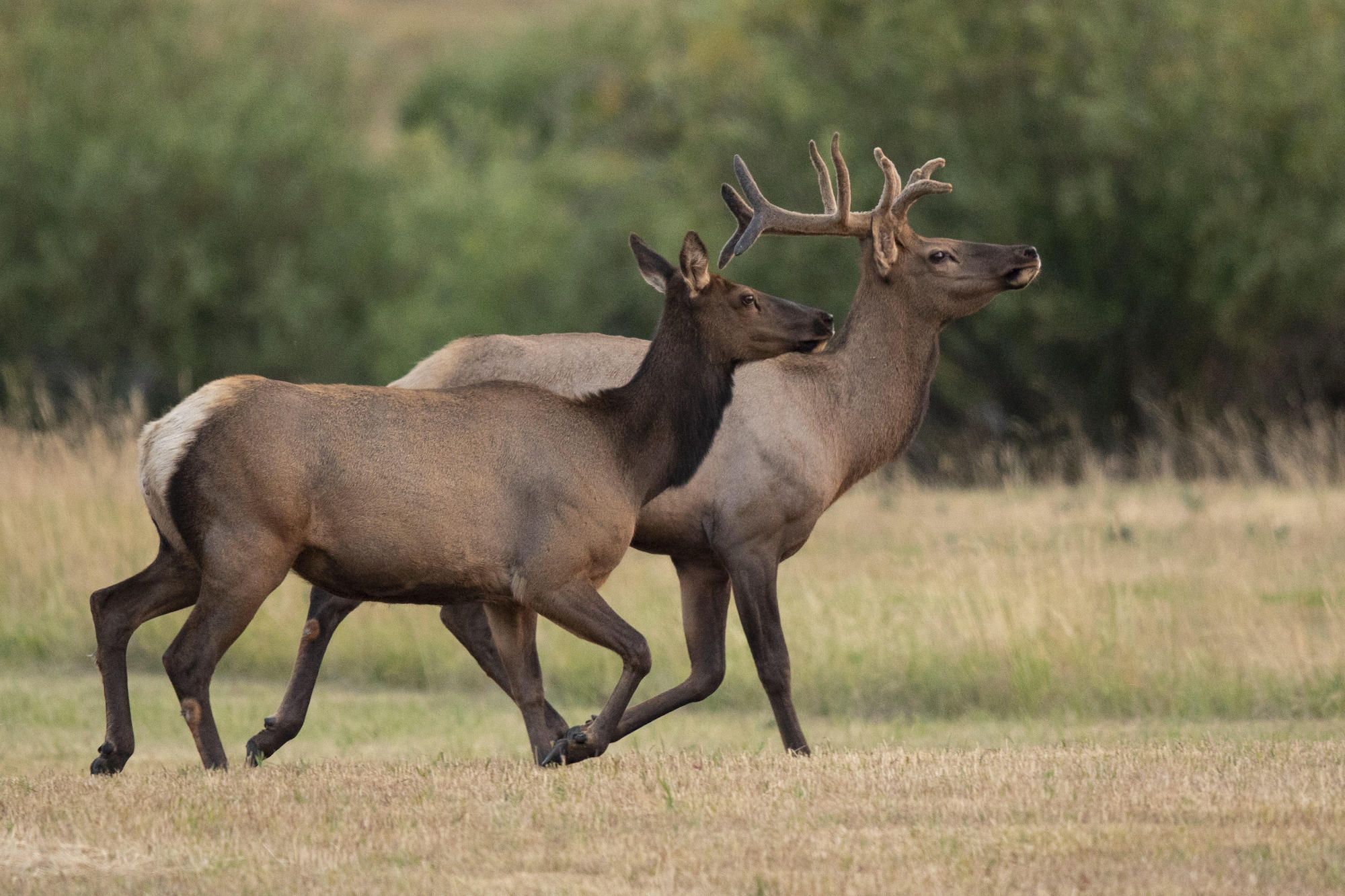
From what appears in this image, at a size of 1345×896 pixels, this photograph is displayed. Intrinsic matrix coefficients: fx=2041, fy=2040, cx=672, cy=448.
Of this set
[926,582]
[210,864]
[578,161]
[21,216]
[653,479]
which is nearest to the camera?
[210,864]

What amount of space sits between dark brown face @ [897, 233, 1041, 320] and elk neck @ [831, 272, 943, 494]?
107mm

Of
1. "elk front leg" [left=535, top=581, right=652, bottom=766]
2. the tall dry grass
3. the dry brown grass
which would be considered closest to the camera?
the dry brown grass

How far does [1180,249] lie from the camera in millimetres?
24172

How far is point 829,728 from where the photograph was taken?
12039 millimetres

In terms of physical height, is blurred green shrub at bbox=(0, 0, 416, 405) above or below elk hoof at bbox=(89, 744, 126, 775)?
below

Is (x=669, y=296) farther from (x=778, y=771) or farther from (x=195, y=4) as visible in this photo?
(x=195, y=4)

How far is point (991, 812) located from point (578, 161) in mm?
38119

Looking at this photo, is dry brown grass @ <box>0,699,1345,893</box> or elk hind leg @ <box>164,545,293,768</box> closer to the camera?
dry brown grass @ <box>0,699,1345,893</box>

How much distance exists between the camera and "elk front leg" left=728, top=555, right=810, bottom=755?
9656 mm

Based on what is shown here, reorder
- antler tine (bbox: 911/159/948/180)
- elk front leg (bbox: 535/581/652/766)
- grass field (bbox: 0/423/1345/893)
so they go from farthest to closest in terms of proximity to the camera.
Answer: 1. antler tine (bbox: 911/159/948/180)
2. elk front leg (bbox: 535/581/652/766)
3. grass field (bbox: 0/423/1345/893)

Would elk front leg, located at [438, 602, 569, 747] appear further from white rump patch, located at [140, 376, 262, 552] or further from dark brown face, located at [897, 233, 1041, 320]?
dark brown face, located at [897, 233, 1041, 320]

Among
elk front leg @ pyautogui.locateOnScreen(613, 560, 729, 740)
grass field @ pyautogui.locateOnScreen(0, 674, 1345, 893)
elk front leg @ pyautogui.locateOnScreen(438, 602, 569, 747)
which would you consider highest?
grass field @ pyautogui.locateOnScreen(0, 674, 1345, 893)

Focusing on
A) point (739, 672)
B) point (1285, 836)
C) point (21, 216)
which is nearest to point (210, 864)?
point (1285, 836)

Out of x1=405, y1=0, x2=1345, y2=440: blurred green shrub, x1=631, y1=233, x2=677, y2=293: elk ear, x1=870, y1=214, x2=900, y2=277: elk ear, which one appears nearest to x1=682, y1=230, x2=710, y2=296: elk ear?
x1=631, y1=233, x2=677, y2=293: elk ear
